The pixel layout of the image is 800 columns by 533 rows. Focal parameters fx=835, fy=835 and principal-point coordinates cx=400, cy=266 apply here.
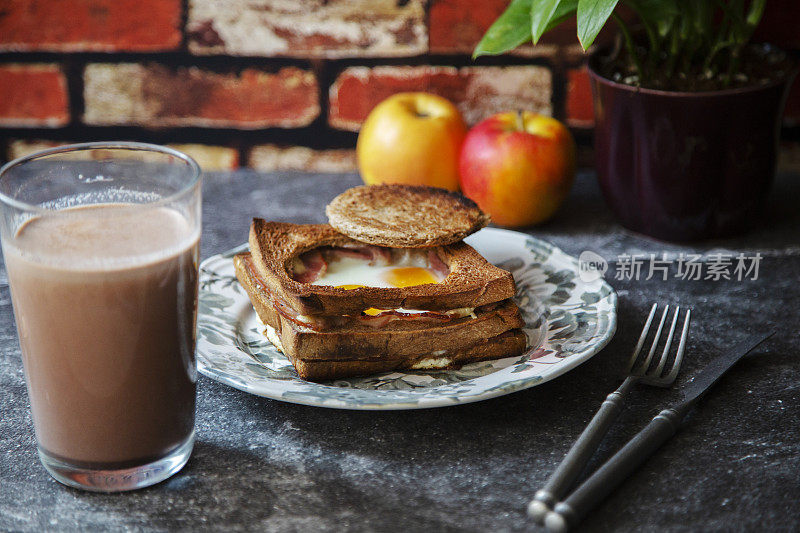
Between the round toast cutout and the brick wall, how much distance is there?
42 cm

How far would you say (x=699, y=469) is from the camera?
0.76 metres

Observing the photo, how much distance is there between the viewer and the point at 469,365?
906mm

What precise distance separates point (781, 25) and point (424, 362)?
0.92 metres

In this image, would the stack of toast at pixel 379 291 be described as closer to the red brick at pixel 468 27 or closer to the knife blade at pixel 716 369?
the knife blade at pixel 716 369

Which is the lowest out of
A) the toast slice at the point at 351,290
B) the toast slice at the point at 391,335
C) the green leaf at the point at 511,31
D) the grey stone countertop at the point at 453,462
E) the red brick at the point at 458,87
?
the grey stone countertop at the point at 453,462

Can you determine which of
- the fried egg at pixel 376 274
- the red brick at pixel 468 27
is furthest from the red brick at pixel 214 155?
the fried egg at pixel 376 274

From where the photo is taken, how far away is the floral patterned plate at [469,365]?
31.2 inches

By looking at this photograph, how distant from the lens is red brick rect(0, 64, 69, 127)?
4.98ft

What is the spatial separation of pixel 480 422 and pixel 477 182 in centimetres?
56

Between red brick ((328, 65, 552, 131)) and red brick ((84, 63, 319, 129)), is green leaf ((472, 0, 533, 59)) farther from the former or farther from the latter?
red brick ((84, 63, 319, 129))

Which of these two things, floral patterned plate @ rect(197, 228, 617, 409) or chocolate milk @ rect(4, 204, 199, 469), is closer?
chocolate milk @ rect(4, 204, 199, 469)

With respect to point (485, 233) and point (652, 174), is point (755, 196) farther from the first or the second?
point (485, 233)

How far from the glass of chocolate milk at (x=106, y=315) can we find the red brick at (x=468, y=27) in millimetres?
821

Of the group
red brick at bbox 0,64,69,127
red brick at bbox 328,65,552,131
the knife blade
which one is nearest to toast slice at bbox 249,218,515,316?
the knife blade
